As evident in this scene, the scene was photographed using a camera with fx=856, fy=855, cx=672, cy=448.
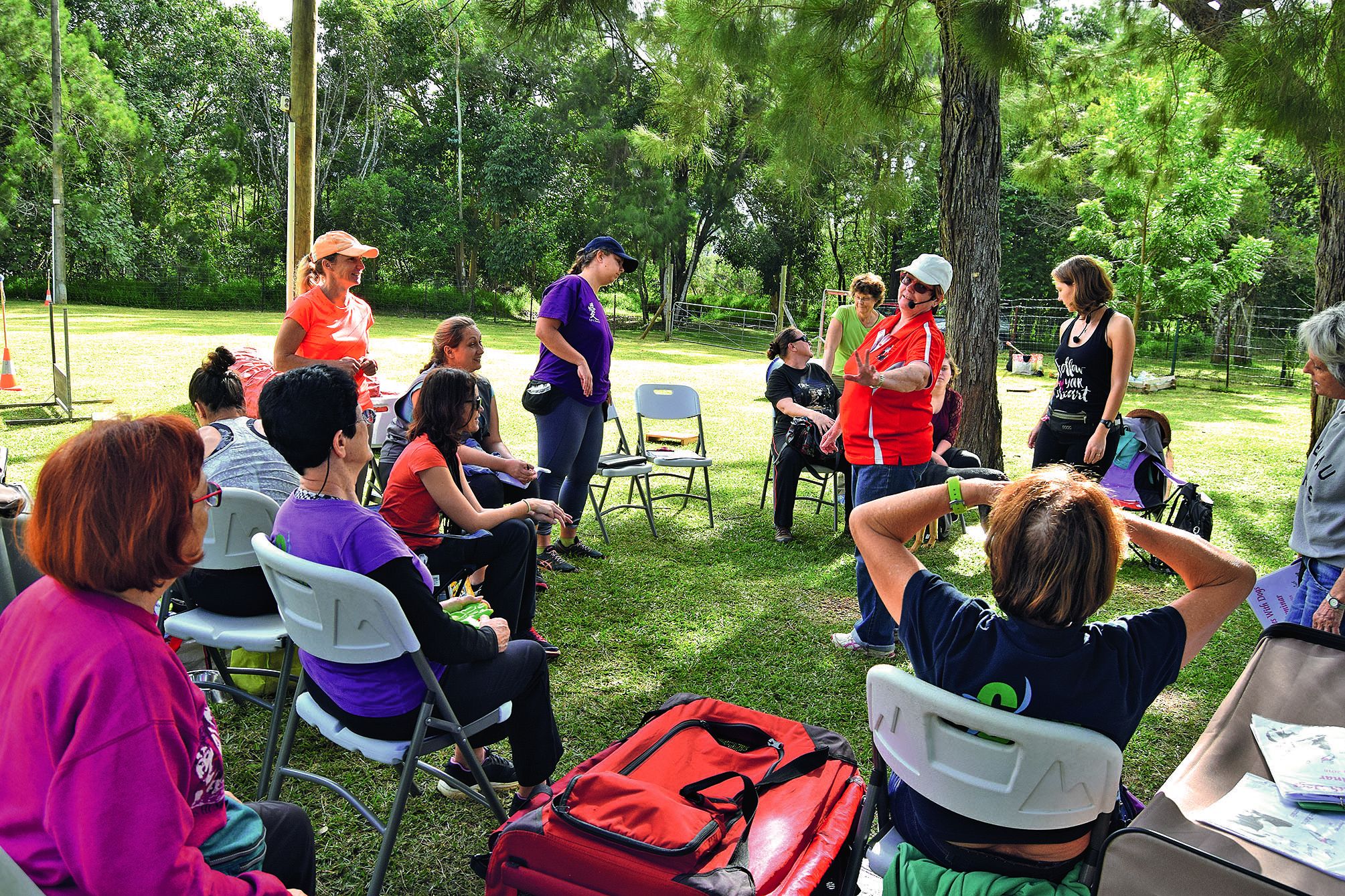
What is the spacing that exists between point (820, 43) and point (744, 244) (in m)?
25.7

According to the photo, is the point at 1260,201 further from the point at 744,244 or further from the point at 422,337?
the point at 422,337

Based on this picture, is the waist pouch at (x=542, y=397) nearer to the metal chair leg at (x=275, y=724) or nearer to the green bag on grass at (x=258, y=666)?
the green bag on grass at (x=258, y=666)

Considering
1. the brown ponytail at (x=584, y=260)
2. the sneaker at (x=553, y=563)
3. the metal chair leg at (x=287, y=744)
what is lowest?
the sneaker at (x=553, y=563)

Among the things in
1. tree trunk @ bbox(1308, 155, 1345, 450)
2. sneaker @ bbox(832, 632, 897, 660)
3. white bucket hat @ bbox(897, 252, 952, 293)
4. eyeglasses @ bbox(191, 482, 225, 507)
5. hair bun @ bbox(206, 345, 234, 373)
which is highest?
tree trunk @ bbox(1308, 155, 1345, 450)

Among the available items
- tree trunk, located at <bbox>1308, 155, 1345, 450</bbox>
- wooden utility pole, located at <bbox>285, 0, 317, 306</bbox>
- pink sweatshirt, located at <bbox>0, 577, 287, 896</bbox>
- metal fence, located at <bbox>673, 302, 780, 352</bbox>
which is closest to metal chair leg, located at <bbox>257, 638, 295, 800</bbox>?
pink sweatshirt, located at <bbox>0, 577, 287, 896</bbox>

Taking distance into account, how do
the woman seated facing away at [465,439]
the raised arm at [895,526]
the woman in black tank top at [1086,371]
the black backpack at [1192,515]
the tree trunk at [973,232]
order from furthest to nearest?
the tree trunk at [973,232]
the black backpack at [1192,515]
the woman in black tank top at [1086,371]
the woman seated facing away at [465,439]
the raised arm at [895,526]

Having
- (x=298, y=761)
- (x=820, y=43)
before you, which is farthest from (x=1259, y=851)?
(x=820, y=43)

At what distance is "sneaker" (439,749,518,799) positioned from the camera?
272 centimetres

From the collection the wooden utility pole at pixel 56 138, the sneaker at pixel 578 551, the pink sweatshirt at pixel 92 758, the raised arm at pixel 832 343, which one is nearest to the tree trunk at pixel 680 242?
the wooden utility pole at pixel 56 138

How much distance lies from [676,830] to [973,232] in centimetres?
599

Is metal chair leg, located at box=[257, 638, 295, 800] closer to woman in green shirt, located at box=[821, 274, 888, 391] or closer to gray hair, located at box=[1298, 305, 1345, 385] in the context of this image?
gray hair, located at box=[1298, 305, 1345, 385]

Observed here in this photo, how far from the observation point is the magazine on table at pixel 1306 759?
1.57 m

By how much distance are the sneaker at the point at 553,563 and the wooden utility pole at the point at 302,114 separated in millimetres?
3196

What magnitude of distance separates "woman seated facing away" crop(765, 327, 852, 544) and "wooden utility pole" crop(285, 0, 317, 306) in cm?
360
